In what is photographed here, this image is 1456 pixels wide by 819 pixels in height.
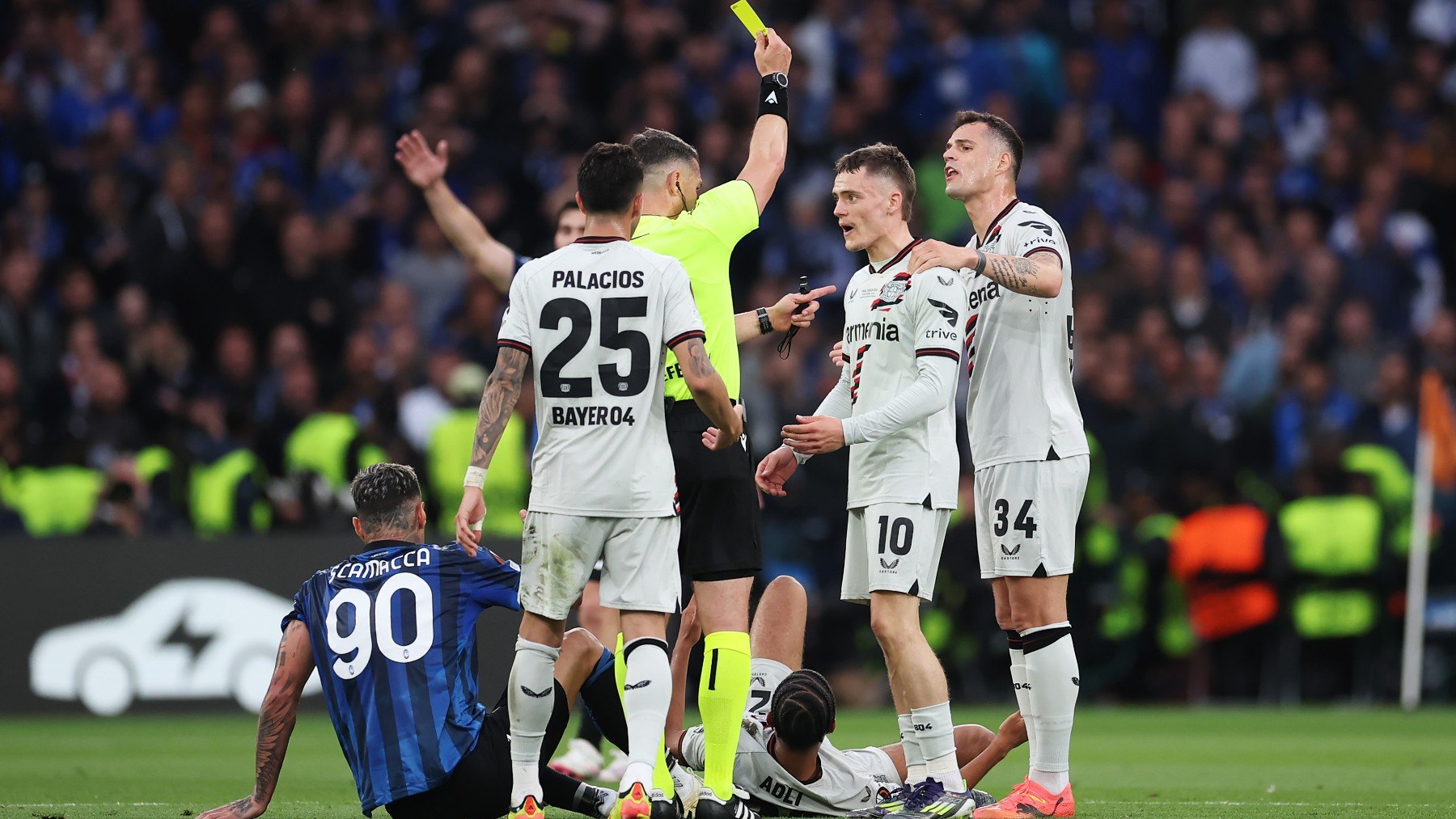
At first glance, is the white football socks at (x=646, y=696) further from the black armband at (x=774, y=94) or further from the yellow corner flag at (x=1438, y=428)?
the yellow corner flag at (x=1438, y=428)

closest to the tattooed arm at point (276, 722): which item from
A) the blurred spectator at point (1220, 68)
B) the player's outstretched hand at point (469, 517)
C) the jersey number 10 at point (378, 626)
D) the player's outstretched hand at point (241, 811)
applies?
the player's outstretched hand at point (241, 811)

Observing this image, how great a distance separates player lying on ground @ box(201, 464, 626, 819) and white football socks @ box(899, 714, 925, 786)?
135cm

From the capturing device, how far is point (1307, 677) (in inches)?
611

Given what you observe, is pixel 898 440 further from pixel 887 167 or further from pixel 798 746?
pixel 798 746

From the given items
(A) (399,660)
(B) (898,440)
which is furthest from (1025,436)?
(A) (399,660)

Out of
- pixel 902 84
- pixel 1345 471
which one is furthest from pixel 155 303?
pixel 1345 471

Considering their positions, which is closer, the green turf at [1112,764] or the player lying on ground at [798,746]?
the player lying on ground at [798,746]

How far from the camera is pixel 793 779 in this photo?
23.6ft

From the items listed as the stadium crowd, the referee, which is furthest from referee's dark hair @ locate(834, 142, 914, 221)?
the stadium crowd

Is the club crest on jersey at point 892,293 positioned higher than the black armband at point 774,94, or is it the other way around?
the black armband at point 774,94

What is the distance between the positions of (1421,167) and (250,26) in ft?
38.7

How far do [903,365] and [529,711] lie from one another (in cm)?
207

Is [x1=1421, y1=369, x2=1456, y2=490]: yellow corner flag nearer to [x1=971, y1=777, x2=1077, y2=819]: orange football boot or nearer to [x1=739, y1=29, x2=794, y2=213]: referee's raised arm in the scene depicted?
[x1=971, y1=777, x2=1077, y2=819]: orange football boot

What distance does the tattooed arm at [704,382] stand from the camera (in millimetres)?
6402
